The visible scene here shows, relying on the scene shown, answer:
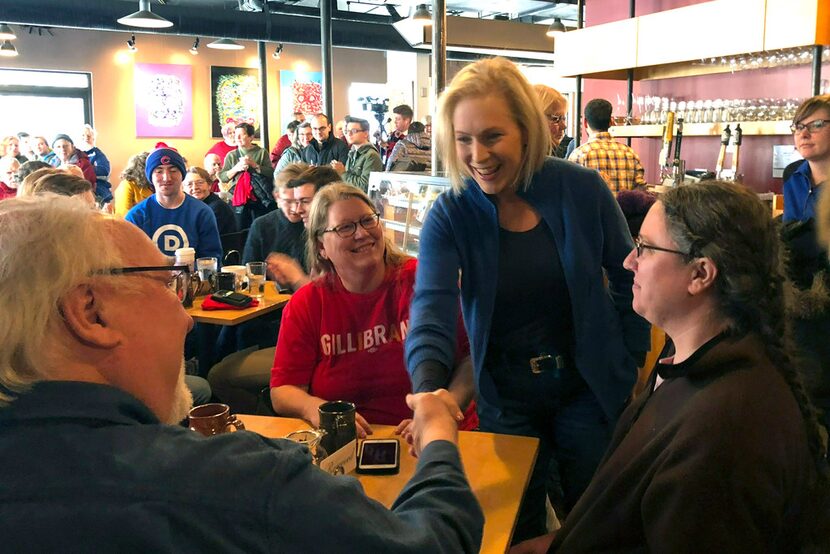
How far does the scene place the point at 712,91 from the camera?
6.13 metres

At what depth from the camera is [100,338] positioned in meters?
0.82

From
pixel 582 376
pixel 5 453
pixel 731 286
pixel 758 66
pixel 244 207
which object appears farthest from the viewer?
pixel 244 207

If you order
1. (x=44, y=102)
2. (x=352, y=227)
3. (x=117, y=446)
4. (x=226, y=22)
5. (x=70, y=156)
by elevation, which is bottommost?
(x=117, y=446)

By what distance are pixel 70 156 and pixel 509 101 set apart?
8153mm

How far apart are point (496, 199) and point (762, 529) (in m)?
1.02

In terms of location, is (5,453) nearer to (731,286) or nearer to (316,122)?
(731,286)

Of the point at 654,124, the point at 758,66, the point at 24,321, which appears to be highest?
the point at 758,66

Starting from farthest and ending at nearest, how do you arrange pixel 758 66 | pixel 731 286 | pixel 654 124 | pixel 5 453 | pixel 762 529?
pixel 654 124, pixel 758 66, pixel 731 286, pixel 762 529, pixel 5 453

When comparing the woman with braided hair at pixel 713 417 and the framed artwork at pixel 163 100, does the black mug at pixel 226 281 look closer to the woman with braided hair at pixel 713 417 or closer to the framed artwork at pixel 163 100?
the woman with braided hair at pixel 713 417

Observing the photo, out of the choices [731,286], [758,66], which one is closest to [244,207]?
[758,66]

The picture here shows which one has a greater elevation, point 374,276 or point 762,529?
point 374,276

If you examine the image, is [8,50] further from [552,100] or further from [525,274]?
[525,274]

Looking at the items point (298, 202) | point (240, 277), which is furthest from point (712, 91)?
point (240, 277)

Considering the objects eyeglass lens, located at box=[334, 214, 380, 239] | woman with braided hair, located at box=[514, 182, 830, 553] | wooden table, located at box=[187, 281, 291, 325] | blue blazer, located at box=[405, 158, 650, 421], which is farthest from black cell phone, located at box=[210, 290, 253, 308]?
woman with braided hair, located at box=[514, 182, 830, 553]
